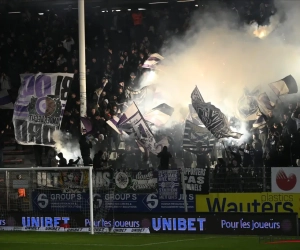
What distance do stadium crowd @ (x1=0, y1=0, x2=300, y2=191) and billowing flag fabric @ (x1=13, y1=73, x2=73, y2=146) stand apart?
0.63 meters

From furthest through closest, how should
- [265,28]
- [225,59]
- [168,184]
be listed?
[225,59]
[265,28]
[168,184]

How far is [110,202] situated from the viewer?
17656 mm

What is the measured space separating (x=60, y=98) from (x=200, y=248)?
9.91 metres

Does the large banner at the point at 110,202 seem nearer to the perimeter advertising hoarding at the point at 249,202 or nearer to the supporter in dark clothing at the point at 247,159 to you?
the perimeter advertising hoarding at the point at 249,202

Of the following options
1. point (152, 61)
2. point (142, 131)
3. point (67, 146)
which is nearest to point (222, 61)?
point (152, 61)

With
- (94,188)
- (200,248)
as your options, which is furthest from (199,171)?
(200,248)

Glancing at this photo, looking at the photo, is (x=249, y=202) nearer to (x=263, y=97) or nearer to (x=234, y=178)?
(x=234, y=178)

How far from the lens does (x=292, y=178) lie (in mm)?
16672

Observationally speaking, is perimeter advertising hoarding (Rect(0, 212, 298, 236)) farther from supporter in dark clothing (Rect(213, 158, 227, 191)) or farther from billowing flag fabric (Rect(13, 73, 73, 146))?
billowing flag fabric (Rect(13, 73, 73, 146))

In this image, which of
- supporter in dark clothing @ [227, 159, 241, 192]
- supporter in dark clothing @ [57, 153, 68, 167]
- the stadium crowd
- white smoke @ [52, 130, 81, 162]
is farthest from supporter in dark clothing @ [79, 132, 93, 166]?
supporter in dark clothing @ [227, 159, 241, 192]

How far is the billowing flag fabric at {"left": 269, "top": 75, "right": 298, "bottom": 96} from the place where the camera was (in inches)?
812

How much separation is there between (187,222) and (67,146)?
6.70 m

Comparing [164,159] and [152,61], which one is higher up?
[152,61]

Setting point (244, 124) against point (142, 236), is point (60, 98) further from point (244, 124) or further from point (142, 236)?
point (142, 236)
